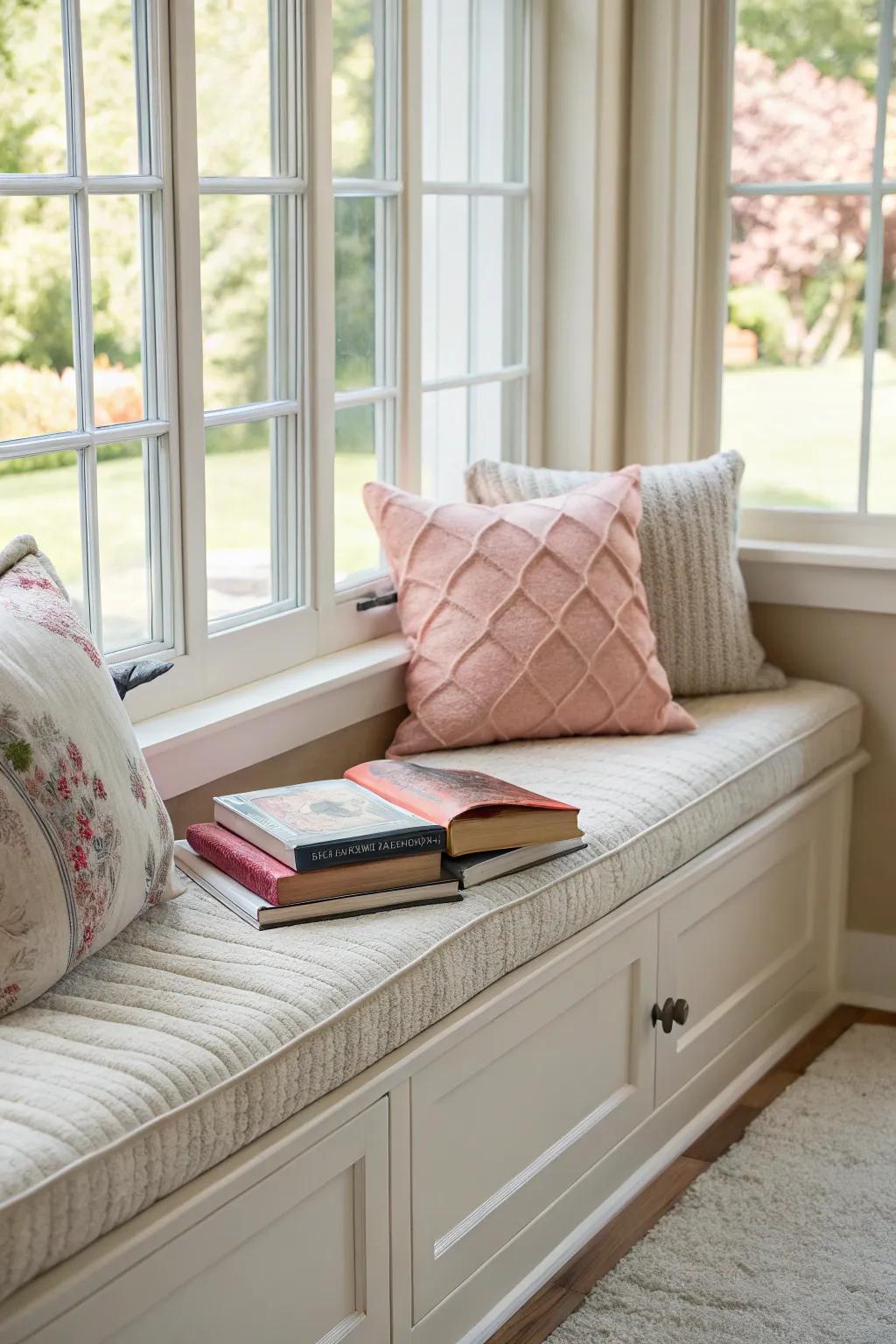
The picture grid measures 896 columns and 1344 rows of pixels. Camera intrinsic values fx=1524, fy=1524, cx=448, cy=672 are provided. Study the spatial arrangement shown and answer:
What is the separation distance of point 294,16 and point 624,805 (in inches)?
50.0

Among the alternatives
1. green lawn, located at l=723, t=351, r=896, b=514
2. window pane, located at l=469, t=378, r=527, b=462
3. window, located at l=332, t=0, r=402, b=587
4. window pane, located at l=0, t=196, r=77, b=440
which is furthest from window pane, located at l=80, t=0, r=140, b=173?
green lawn, located at l=723, t=351, r=896, b=514

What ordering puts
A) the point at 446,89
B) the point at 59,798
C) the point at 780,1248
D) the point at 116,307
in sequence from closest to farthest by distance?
1. the point at 59,798
2. the point at 116,307
3. the point at 780,1248
4. the point at 446,89

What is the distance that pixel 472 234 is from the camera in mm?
2881

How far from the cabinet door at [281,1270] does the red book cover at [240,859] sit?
0.90 ft

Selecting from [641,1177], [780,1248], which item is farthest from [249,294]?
[780,1248]

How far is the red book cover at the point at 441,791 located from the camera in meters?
1.86

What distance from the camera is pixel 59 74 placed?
1872 millimetres

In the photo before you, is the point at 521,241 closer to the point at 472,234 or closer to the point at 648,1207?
the point at 472,234

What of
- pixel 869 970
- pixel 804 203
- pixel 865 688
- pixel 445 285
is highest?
pixel 804 203

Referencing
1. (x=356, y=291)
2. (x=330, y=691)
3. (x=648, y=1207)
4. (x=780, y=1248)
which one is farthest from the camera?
(x=356, y=291)

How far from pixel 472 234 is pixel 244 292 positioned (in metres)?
0.77

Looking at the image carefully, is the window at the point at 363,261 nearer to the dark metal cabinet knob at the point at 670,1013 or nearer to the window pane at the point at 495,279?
the window pane at the point at 495,279

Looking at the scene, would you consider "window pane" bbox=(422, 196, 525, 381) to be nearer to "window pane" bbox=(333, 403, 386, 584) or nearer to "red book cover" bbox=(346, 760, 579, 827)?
"window pane" bbox=(333, 403, 386, 584)

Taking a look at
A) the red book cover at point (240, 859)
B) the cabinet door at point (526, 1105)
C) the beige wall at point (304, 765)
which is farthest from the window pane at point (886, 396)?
the red book cover at point (240, 859)
